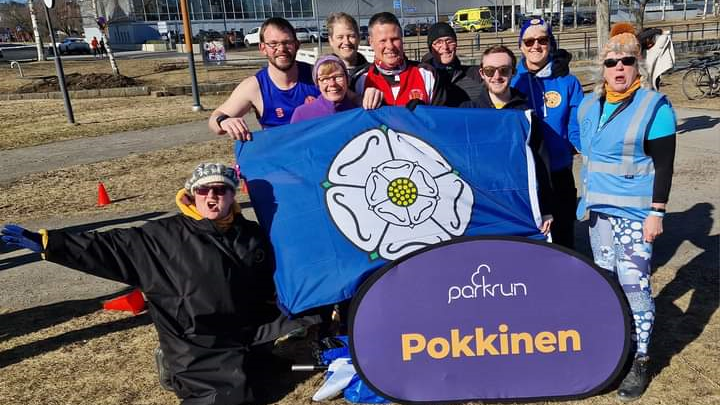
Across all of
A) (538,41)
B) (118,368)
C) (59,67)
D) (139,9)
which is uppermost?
(139,9)

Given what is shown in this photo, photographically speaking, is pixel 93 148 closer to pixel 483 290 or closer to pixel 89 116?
pixel 89 116

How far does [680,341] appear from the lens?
3.66m

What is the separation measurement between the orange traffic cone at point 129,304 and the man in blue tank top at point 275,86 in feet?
5.78

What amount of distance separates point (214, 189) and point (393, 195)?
3.20ft

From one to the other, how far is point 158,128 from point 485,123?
437 inches

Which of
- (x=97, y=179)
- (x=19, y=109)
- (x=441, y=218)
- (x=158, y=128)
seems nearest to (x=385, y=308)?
(x=441, y=218)

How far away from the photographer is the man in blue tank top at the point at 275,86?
11.7 feet

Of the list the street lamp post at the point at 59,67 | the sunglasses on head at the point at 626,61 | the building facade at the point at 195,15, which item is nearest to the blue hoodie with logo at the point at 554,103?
the sunglasses on head at the point at 626,61

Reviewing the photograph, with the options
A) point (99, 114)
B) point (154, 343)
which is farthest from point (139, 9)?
point (154, 343)

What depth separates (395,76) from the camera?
3607 mm

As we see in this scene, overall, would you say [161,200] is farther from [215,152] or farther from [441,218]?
[441,218]

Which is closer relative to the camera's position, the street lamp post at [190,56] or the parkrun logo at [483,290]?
Answer: the parkrun logo at [483,290]

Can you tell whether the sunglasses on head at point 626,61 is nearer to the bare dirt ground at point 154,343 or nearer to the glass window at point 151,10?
the bare dirt ground at point 154,343

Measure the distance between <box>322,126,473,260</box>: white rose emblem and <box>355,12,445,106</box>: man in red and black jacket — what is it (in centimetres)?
43
